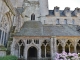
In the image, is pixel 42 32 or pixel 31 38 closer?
pixel 31 38

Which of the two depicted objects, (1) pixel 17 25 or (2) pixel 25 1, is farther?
(2) pixel 25 1

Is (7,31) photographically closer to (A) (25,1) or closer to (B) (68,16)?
(A) (25,1)

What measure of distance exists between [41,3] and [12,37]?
17548mm

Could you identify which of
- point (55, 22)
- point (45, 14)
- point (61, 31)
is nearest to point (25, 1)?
point (45, 14)

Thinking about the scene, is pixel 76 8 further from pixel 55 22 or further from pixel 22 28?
pixel 22 28

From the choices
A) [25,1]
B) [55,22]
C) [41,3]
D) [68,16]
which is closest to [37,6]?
[41,3]

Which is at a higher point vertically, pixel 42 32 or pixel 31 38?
pixel 42 32

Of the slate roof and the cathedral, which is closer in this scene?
the cathedral

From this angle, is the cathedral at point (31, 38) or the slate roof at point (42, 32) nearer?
the cathedral at point (31, 38)

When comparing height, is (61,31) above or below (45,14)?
below

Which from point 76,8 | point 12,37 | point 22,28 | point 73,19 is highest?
point 76,8

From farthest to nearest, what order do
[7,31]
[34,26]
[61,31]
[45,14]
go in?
1. [45,14]
2. [34,26]
3. [61,31]
4. [7,31]

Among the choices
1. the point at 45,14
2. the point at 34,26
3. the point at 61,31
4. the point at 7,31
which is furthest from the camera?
the point at 45,14

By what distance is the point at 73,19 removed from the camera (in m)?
37.2
